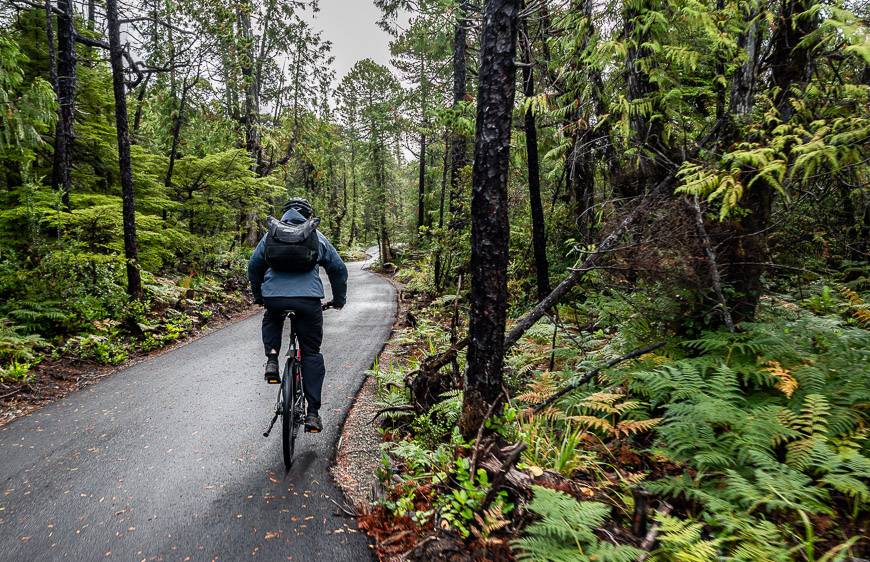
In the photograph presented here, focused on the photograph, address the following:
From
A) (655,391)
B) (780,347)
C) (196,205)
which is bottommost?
(655,391)

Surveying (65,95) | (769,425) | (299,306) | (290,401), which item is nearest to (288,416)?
(290,401)

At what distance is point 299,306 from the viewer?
4.21m

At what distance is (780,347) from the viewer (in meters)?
3.51

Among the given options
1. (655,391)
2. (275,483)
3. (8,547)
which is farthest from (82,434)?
(655,391)

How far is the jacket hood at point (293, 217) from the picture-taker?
4523 mm

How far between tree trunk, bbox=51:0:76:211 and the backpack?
8058mm

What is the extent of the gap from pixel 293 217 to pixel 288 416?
6.82ft

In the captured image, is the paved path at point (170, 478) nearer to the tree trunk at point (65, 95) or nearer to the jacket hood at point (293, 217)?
the jacket hood at point (293, 217)

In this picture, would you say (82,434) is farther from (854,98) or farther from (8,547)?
(854,98)

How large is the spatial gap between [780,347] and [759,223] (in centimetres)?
140

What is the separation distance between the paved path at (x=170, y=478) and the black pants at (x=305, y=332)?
70cm

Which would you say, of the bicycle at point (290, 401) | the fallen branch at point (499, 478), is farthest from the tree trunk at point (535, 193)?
the fallen branch at point (499, 478)

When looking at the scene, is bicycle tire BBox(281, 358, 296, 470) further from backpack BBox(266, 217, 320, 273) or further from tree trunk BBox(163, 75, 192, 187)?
tree trunk BBox(163, 75, 192, 187)

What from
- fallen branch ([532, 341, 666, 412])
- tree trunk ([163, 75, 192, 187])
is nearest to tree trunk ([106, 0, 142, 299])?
tree trunk ([163, 75, 192, 187])
